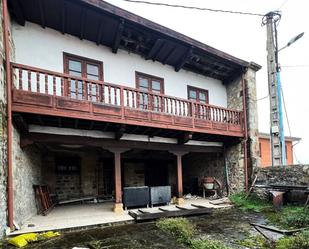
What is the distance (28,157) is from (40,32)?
12.3ft

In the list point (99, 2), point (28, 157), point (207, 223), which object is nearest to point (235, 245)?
point (207, 223)

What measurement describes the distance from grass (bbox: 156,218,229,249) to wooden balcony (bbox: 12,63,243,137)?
308 centimetres

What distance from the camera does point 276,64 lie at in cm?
1037

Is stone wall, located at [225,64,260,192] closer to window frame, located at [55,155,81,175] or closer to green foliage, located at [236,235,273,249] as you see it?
green foliage, located at [236,235,273,249]

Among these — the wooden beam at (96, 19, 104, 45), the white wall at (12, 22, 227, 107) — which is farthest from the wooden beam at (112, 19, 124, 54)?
the wooden beam at (96, 19, 104, 45)

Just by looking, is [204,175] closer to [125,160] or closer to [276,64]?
[125,160]

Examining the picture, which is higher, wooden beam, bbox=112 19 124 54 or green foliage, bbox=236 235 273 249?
wooden beam, bbox=112 19 124 54

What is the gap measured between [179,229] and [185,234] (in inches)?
16.1

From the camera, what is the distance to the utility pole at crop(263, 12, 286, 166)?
10102mm

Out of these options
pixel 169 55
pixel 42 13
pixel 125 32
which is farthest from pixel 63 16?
pixel 169 55

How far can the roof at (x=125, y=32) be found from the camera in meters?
7.52

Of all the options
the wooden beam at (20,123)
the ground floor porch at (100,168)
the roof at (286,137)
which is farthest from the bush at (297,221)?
the roof at (286,137)

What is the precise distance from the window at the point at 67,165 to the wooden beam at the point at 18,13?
531 centimetres

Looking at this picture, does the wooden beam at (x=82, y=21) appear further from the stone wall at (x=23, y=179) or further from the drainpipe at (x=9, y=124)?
the stone wall at (x=23, y=179)
